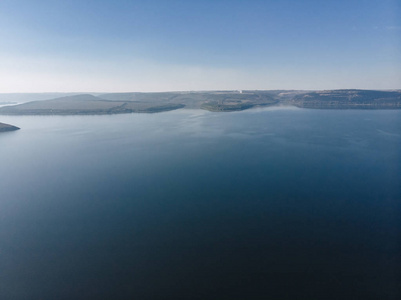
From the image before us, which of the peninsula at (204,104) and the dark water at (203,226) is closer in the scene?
the dark water at (203,226)

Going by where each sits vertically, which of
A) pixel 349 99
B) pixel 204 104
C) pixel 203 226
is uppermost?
pixel 204 104

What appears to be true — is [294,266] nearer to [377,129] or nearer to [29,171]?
[29,171]

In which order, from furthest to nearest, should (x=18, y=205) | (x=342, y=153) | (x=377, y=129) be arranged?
(x=377, y=129), (x=342, y=153), (x=18, y=205)

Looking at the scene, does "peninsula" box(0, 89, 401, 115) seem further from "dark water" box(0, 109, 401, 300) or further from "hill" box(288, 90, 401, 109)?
"dark water" box(0, 109, 401, 300)

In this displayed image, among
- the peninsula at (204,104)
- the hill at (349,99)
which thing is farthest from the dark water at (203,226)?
the hill at (349,99)

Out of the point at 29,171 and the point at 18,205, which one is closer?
the point at 18,205

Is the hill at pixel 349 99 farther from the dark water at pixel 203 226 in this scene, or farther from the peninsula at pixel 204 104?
the dark water at pixel 203 226

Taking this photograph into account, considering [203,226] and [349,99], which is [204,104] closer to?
[349,99]

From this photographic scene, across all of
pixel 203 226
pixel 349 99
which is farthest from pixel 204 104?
pixel 203 226

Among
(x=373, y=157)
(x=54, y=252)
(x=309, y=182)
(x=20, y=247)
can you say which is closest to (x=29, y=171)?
(x=20, y=247)
